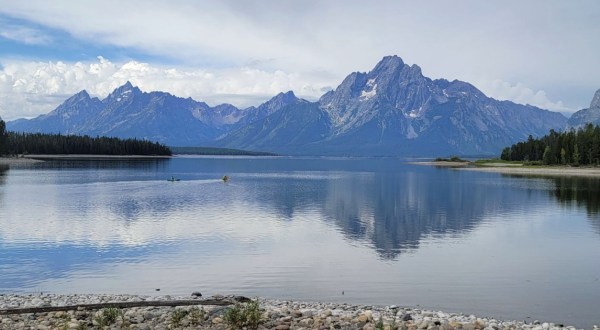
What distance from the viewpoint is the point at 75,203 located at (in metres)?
72.3

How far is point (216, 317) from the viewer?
67.7ft

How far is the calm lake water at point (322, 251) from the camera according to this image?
28875 millimetres

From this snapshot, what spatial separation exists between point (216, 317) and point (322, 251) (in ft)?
69.4

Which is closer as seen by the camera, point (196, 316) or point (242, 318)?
point (242, 318)

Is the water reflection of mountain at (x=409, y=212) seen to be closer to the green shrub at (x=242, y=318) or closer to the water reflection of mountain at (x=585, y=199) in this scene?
the water reflection of mountain at (x=585, y=199)

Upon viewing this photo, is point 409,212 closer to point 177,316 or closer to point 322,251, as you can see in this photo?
point 322,251

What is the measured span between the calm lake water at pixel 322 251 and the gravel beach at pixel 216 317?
356cm

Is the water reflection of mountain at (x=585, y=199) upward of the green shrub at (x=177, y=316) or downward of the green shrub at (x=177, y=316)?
downward

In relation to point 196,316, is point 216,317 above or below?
below

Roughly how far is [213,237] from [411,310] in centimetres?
2604

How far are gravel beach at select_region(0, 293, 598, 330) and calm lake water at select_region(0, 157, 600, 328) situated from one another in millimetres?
3556

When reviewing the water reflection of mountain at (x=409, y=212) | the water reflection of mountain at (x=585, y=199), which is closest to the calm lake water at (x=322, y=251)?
the water reflection of mountain at (x=409, y=212)

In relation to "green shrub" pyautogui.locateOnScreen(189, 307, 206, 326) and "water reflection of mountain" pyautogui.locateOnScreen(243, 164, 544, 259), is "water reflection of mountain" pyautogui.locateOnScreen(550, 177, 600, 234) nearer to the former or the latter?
"water reflection of mountain" pyautogui.locateOnScreen(243, 164, 544, 259)

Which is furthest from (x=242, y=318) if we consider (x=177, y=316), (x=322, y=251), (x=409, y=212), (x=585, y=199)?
(x=585, y=199)
